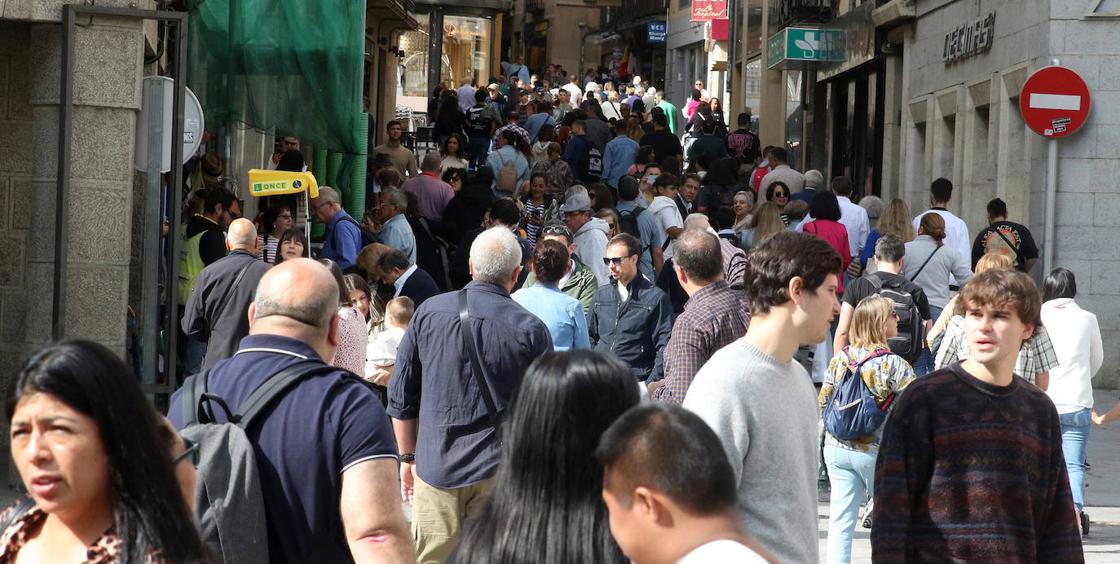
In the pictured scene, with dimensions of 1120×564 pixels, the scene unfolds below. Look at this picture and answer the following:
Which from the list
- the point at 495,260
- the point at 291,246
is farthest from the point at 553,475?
the point at 291,246

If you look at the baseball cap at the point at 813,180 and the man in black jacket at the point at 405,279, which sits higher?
the baseball cap at the point at 813,180

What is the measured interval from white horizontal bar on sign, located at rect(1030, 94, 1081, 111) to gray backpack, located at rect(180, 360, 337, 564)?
11262 millimetres

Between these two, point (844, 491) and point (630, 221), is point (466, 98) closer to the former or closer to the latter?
point (630, 221)

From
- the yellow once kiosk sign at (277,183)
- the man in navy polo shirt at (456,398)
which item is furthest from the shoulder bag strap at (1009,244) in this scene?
the man in navy polo shirt at (456,398)

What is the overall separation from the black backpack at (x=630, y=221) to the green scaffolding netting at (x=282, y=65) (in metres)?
2.95

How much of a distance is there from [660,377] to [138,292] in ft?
12.1

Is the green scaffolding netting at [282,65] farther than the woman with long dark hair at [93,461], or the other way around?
the green scaffolding netting at [282,65]

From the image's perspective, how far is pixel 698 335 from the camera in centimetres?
622

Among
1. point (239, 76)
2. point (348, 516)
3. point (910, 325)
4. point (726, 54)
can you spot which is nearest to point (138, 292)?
point (239, 76)

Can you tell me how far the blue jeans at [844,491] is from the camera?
727cm

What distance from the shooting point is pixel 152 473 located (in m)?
2.67

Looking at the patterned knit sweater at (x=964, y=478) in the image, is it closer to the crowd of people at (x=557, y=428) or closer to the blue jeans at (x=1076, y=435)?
the crowd of people at (x=557, y=428)

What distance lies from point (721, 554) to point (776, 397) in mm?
1501

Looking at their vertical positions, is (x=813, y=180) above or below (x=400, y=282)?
above
